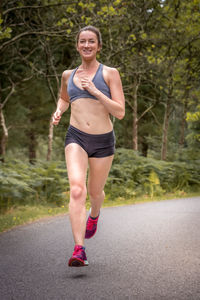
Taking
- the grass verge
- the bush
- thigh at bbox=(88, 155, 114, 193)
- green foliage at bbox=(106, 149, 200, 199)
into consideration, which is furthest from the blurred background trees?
thigh at bbox=(88, 155, 114, 193)

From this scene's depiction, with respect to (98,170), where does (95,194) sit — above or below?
below

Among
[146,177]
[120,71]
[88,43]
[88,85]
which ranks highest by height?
[88,43]

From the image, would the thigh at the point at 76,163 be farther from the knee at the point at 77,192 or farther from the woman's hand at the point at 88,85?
the woman's hand at the point at 88,85

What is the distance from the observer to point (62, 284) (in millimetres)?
3588

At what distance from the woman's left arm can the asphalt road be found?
5.29 ft

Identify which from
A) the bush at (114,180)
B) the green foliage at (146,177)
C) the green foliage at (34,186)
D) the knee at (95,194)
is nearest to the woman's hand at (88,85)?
the knee at (95,194)

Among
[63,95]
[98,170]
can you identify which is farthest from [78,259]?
[63,95]

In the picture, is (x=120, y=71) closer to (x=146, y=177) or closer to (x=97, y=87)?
(x=146, y=177)

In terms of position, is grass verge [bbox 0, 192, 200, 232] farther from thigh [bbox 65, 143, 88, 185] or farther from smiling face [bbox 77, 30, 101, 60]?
smiling face [bbox 77, 30, 101, 60]

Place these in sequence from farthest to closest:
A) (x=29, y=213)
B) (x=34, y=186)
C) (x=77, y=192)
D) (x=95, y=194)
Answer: (x=34, y=186) → (x=29, y=213) → (x=95, y=194) → (x=77, y=192)

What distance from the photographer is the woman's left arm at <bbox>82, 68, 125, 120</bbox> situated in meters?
4.07

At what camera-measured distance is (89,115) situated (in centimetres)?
434

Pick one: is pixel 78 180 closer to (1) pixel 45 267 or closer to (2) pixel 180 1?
(1) pixel 45 267

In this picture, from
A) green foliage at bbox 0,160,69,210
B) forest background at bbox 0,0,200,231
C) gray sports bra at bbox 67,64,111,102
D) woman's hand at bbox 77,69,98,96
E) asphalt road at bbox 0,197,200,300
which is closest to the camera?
asphalt road at bbox 0,197,200,300
